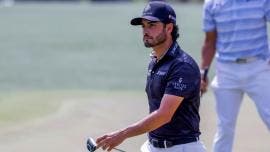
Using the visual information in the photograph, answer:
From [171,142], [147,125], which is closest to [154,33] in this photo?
[147,125]

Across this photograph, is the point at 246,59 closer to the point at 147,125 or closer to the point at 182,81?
the point at 182,81

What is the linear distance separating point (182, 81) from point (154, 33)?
37 centimetres

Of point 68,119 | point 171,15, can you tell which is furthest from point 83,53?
point 171,15

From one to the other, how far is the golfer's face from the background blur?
347 cm

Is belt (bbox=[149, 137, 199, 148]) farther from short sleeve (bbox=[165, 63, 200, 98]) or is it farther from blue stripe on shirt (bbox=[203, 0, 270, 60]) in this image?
blue stripe on shirt (bbox=[203, 0, 270, 60])

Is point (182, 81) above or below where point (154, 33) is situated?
below

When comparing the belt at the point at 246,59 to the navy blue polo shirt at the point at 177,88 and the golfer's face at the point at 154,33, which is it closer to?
the navy blue polo shirt at the point at 177,88

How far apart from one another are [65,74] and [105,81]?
1.48 meters

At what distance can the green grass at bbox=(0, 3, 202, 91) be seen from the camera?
15949 millimetres

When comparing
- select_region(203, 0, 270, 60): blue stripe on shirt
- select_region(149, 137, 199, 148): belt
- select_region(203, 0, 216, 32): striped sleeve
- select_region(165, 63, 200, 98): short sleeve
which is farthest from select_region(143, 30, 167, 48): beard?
select_region(203, 0, 216, 32): striped sleeve

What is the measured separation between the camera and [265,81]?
7504mm

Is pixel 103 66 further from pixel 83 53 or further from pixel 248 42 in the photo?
pixel 248 42

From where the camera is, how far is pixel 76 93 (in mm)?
14117

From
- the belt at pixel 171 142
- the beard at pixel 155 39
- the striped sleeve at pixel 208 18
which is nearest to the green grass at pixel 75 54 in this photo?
the striped sleeve at pixel 208 18
